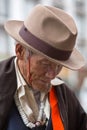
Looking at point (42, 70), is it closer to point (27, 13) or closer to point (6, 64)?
point (6, 64)

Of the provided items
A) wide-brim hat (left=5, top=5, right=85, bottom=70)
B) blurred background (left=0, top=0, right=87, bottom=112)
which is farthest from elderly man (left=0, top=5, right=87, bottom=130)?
blurred background (left=0, top=0, right=87, bottom=112)

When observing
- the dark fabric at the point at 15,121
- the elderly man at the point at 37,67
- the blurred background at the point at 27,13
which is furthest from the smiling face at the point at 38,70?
the blurred background at the point at 27,13

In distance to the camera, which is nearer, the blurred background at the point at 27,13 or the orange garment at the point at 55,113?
the orange garment at the point at 55,113

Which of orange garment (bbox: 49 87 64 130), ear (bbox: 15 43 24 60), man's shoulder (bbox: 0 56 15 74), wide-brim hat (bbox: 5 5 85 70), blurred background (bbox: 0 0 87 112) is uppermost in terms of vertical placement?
wide-brim hat (bbox: 5 5 85 70)

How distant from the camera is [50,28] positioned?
2.20 m

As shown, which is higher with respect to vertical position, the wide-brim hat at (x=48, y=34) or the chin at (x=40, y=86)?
the wide-brim hat at (x=48, y=34)

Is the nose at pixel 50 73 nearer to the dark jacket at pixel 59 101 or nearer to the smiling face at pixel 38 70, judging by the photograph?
the smiling face at pixel 38 70

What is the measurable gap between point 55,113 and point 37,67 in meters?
0.25

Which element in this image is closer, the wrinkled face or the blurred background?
the wrinkled face

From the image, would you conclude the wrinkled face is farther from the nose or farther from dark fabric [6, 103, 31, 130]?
dark fabric [6, 103, 31, 130]

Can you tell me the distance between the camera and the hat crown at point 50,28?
86.0 inches

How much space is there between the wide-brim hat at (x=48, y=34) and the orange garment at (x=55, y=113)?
0.65 ft

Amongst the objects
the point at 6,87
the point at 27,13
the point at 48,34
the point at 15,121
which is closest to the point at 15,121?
the point at 15,121

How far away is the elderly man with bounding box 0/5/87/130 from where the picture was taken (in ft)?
7.17
